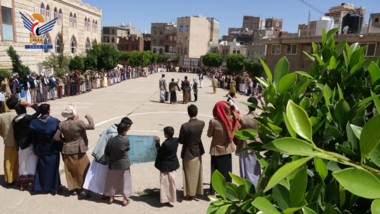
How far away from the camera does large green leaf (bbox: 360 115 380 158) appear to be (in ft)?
2.63

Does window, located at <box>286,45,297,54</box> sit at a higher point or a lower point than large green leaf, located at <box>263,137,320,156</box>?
higher

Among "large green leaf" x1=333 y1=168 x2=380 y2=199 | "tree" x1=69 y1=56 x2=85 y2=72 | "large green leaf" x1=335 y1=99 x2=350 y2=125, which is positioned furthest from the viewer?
"tree" x1=69 y1=56 x2=85 y2=72

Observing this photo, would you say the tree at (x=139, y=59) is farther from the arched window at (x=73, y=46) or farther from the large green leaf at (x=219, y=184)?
the large green leaf at (x=219, y=184)

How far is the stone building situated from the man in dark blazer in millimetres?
17810

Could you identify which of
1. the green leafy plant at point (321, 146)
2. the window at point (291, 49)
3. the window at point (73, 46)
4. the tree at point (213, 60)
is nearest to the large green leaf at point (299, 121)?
the green leafy plant at point (321, 146)

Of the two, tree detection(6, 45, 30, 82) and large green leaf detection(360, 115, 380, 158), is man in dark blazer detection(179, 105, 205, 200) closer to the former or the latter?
Answer: large green leaf detection(360, 115, 380, 158)

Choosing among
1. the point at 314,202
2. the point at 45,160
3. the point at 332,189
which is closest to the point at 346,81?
the point at 332,189

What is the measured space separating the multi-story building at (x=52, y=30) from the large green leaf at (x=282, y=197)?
18.7 m

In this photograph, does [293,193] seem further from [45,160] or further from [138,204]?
[45,160]

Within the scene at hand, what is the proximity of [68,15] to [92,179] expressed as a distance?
33.7m

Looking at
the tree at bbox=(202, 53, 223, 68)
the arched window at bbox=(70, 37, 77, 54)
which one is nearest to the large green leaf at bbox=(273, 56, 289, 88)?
the arched window at bbox=(70, 37, 77, 54)

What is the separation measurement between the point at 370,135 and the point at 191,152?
406 centimetres

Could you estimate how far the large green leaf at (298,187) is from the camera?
0.98 m

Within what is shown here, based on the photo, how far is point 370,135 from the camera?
821mm
